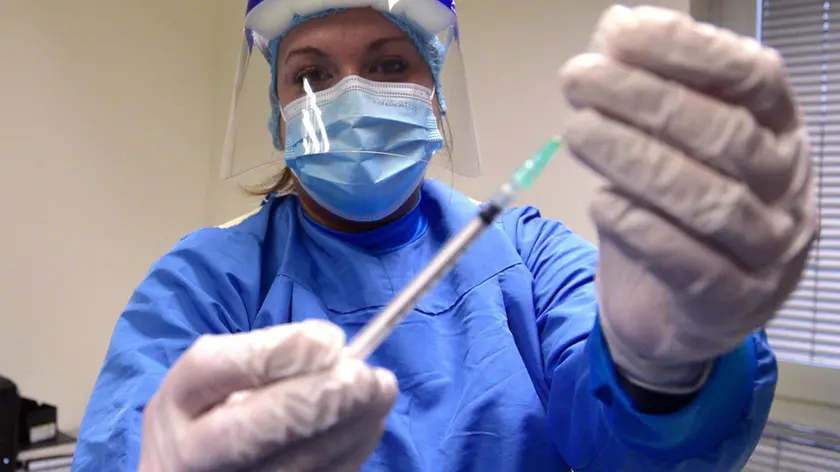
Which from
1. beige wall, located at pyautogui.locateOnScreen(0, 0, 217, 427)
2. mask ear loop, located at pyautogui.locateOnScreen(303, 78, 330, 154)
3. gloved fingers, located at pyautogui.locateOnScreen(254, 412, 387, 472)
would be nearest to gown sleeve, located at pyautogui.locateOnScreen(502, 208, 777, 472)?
gloved fingers, located at pyautogui.locateOnScreen(254, 412, 387, 472)

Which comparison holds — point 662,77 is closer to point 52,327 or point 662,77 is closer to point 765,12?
point 765,12

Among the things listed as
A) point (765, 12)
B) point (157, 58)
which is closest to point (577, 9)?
point (765, 12)

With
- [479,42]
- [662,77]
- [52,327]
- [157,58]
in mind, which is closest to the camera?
[662,77]

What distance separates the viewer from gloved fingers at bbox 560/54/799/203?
0.40 m

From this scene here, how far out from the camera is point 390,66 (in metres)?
0.94

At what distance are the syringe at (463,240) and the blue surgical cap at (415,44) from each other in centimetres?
53

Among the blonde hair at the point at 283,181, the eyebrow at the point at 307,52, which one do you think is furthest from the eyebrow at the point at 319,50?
the blonde hair at the point at 283,181

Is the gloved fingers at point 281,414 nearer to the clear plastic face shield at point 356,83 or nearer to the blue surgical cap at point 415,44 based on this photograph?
the clear plastic face shield at point 356,83

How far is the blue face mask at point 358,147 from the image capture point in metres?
0.87

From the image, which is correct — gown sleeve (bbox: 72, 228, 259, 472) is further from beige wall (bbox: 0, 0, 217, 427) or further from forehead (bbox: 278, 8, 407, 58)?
beige wall (bbox: 0, 0, 217, 427)

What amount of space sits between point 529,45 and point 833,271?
36.2 inches

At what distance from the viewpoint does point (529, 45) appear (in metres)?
1.57

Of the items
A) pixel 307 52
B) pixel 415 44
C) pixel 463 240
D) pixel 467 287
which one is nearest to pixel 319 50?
pixel 307 52

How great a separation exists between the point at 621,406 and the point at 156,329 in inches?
20.8
